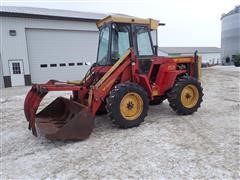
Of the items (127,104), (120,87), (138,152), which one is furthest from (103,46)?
(138,152)

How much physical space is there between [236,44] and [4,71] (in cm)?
2599

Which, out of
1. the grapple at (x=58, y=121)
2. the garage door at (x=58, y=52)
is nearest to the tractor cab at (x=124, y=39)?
the grapple at (x=58, y=121)

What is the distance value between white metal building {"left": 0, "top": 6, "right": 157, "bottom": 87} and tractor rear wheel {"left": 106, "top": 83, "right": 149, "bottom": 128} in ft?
36.9

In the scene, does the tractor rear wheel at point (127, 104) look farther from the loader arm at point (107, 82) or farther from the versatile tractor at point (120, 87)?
the loader arm at point (107, 82)

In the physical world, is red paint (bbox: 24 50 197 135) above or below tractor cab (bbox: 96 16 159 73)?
below

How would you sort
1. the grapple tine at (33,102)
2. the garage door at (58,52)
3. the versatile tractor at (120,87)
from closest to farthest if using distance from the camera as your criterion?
the grapple tine at (33,102), the versatile tractor at (120,87), the garage door at (58,52)

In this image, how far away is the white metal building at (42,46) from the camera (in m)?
14.4

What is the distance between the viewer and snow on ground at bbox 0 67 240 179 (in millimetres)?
3068

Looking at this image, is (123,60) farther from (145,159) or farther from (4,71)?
(4,71)

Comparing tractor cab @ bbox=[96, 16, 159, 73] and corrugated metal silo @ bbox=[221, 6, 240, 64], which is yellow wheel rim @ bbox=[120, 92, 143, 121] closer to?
tractor cab @ bbox=[96, 16, 159, 73]

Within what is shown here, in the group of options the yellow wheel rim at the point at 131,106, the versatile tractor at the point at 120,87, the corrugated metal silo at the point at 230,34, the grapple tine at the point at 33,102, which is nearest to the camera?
the grapple tine at the point at 33,102

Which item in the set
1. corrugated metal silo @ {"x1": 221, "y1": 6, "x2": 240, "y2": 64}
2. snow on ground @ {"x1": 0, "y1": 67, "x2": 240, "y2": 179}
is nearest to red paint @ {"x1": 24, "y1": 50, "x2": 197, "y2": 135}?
snow on ground @ {"x1": 0, "y1": 67, "x2": 240, "y2": 179}

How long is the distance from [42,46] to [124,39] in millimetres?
11351

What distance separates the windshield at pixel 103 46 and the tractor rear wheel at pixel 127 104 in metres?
1.01
